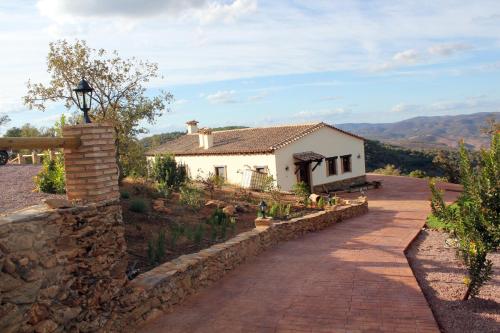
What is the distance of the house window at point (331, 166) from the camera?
26.0 meters

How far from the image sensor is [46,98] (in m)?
17.9

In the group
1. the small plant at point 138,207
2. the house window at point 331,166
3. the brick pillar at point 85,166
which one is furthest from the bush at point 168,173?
the brick pillar at point 85,166

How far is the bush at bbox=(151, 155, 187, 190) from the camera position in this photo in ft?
57.2

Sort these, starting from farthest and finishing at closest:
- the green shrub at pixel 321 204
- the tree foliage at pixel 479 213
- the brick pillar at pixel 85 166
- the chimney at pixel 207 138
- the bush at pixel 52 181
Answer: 1. the chimney at pixel 207 138
2. the green shrub at pixel 321 204
3. the bush at pixel 52 181
4. the tree foliage at pixel 479 213
5. the brick pillar at pixel 85 166

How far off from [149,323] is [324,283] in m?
3.17

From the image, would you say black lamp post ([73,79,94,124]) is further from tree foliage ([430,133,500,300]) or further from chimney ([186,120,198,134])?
chimney ([186,120,198,134])

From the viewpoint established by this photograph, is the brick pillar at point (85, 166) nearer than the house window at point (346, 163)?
Yes

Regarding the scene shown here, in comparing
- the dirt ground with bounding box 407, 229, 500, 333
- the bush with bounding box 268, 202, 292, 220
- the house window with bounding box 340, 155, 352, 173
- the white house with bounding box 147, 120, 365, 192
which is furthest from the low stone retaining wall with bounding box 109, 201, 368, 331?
the house window with bounding box 340, 155, 352, 173

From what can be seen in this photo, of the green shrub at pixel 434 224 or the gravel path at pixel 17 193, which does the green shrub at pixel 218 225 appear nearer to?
the gravel path at pixel 17 193

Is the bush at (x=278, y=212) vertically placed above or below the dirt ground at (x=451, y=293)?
above

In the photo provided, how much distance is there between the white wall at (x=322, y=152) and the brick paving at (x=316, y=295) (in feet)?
38.4

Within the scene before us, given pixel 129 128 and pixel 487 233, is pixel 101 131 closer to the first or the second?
pixel 487 233

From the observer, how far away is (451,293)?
24.0 ft

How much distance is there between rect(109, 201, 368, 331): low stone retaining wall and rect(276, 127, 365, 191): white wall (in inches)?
454
